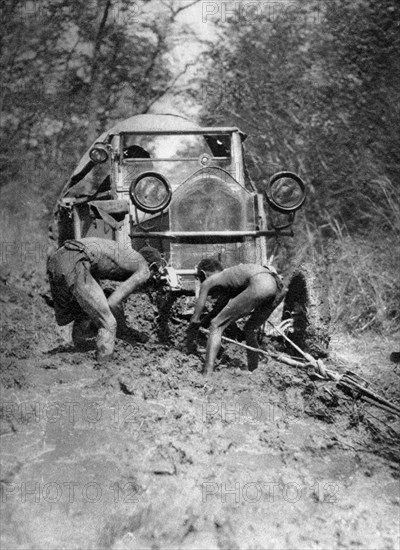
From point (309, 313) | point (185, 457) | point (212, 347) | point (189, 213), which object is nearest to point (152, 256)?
point (189, 213)

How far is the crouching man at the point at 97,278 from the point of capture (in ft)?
15.9

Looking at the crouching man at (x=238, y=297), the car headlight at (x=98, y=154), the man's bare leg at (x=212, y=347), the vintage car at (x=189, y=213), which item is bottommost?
the man's bare leg at (x=212, y=347)

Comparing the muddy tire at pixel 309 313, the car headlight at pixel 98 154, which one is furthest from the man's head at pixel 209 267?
the car headlight at pixel 98 154

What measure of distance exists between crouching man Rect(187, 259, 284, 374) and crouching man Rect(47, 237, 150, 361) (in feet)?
1.91

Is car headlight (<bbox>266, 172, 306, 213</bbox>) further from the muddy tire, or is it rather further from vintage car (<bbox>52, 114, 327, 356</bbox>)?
the muddy tire

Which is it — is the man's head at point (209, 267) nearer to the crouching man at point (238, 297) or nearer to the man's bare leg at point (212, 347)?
the crouching man at point (238, 297)

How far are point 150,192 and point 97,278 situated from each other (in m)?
0.87

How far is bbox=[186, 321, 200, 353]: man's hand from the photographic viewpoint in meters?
4.91

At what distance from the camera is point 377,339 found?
700 cm

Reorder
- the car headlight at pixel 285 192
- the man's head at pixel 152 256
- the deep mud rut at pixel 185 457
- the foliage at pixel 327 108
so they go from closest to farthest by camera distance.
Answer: the deep mud rut at pixel 185 457 → the car headlight at pixel 285 192 → the man's head at pixel 152 256 → the foliage at pixel 327 108

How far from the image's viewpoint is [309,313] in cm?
578

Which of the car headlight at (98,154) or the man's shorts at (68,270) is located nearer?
the man's shorts at (68,270)

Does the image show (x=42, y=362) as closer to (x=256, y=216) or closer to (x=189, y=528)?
(x=189, y=528)

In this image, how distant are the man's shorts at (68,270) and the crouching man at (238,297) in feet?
3.18
